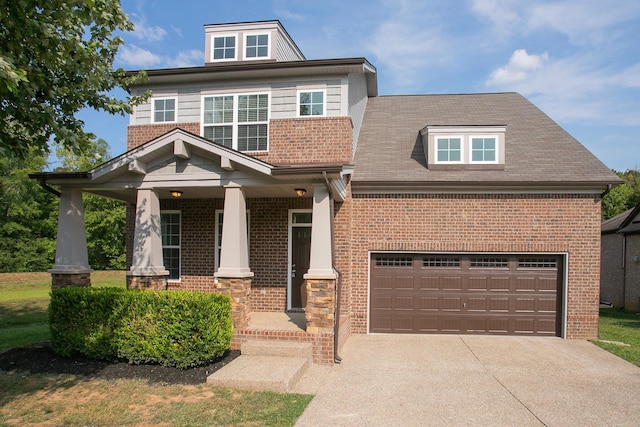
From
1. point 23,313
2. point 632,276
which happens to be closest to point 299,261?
point 23,313

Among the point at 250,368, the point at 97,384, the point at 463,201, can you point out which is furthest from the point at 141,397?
the point at 463,201

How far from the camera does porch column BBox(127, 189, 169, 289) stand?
9312 millimetres

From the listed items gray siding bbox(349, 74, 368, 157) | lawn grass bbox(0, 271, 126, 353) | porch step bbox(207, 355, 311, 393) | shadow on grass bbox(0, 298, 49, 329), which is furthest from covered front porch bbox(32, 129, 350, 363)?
shadow on grass bbox(0, 298, 49, 329)

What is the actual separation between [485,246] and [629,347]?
3.69 meters

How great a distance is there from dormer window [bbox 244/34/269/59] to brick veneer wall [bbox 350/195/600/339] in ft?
16.3

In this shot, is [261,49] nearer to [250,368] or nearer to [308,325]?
[308,325]

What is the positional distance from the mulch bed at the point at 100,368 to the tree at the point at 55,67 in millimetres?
3599

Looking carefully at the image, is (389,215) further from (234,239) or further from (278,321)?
(234,239)

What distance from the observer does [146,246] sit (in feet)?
30.9

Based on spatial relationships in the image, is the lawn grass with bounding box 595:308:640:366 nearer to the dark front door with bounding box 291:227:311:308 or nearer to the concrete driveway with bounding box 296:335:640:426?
the concrete driveway with bounding box 296:335:640:426

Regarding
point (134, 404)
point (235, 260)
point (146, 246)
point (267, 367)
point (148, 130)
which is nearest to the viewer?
point (134, 404)

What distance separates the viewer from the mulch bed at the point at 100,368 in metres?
7.37

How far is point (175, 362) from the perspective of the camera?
303 inches

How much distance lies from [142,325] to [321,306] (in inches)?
122
